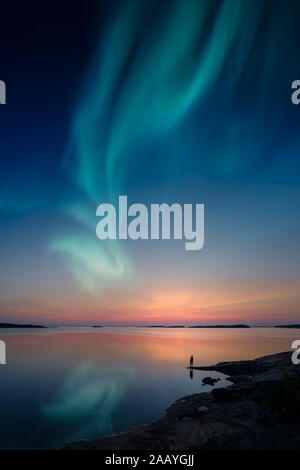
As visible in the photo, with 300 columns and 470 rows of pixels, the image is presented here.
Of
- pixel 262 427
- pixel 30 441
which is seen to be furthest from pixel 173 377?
pixel 262 427

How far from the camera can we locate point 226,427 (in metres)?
19.4

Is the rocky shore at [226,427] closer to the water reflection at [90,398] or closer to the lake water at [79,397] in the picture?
the lake water at [79,397]

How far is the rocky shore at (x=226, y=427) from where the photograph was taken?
17172mm

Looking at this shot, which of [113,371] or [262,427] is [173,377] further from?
Result: [262,427]

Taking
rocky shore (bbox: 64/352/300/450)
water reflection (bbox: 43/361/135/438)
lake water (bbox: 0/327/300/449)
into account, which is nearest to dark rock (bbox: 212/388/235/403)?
rocky shore (bbox: 64/352/300/450)

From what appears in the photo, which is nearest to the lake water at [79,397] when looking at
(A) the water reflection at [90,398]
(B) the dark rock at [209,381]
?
(A) the water reflection at [90,398]

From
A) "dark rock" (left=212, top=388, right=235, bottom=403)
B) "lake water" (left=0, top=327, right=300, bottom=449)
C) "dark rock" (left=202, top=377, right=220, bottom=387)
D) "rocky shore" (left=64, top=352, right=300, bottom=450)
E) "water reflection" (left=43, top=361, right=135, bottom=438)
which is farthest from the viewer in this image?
"dark rock" (left=202, top=377, right=220, bottom=387)

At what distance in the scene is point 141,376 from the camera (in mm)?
56062

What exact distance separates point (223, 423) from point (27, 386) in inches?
1499

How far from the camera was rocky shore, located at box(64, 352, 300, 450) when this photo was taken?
17.2 metres

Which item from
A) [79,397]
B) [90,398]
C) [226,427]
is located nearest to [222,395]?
[226,427]

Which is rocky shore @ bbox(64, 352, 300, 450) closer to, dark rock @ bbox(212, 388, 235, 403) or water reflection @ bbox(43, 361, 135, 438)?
dark rock @ bbox(212, 388, 235, 403)

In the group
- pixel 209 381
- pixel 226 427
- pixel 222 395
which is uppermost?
pixel 226 427

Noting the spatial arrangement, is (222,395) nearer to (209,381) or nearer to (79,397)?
(209,381)
